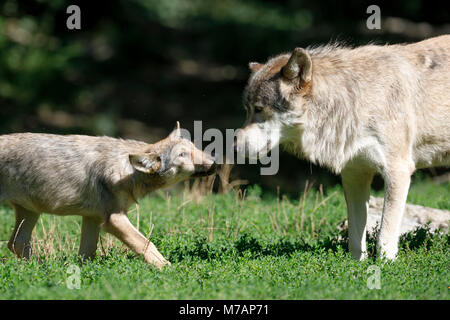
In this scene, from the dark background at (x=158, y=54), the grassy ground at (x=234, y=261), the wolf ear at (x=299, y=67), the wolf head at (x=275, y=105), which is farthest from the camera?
the dark background at (x=158, y=54)

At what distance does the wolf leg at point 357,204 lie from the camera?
7105 mm

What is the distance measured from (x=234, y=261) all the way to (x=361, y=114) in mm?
2058

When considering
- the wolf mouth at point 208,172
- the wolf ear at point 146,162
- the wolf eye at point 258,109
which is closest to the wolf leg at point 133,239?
the wolf ear at point 146,162

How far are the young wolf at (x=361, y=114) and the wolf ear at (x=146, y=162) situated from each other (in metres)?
1.10

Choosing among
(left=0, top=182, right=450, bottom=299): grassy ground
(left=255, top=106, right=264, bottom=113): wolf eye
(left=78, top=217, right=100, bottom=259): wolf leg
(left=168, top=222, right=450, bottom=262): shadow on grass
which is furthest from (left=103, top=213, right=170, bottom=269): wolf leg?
(left=255, top=106, right=264, bottom=113): wolf eye

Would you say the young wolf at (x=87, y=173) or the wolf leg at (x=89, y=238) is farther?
the wolf leg at (x=89, y=238)

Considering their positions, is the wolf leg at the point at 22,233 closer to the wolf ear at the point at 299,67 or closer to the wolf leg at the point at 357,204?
the wolf ear at the point at 299,67

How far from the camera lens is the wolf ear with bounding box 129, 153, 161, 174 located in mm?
7121

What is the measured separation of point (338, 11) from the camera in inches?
791

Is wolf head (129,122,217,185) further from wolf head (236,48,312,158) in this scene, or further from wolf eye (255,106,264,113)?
wolf eye (255,106,264,113)

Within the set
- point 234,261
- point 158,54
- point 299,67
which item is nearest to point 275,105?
point 299,67

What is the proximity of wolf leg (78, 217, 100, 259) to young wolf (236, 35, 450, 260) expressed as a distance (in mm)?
2047

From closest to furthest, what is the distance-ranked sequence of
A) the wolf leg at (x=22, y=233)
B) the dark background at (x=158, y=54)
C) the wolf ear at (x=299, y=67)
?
the wolf ear at (x=299, y=67) → the wolf leg at (x=22, y=233) → the dark background at (x=158, y=54)
